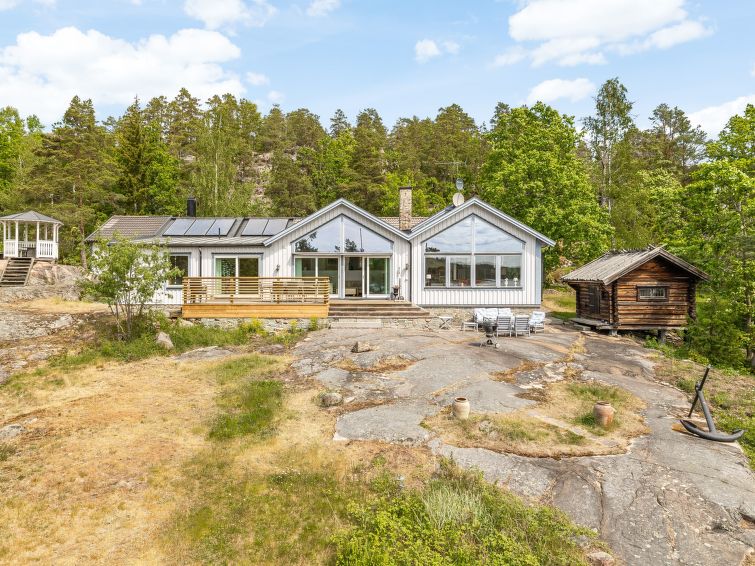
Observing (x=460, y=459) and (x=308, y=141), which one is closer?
(x=460, y=459)

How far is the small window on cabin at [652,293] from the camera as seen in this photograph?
18906mm

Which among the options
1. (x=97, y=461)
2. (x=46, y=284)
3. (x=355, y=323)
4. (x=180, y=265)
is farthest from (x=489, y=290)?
(x=46, y=284)

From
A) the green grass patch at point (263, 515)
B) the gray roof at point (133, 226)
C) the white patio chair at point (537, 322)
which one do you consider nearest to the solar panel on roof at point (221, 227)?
the gray roof at point (133, 226)

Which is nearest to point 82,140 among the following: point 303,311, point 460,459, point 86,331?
point 86,331

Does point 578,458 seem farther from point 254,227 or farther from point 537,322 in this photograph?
Result: point 254,227

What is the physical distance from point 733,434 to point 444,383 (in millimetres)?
5977

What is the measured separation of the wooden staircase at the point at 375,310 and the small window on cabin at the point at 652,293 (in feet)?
31.5

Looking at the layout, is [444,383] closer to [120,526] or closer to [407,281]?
[120,526]

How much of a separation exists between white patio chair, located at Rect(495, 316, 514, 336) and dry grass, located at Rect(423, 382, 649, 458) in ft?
23.9

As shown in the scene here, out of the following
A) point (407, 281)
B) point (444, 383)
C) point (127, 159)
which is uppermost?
point (127, 159)

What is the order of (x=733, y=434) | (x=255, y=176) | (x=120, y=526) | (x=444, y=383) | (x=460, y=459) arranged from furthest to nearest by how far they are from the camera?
(x=255, y=176) → (x=444, y=383) → (x=733, y=434) → (x=460, y=459) → (x=120, y=526)

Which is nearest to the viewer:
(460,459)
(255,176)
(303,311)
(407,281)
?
(460,459)

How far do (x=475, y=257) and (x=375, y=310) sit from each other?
579cm

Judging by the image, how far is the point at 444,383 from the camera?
11.0 m
